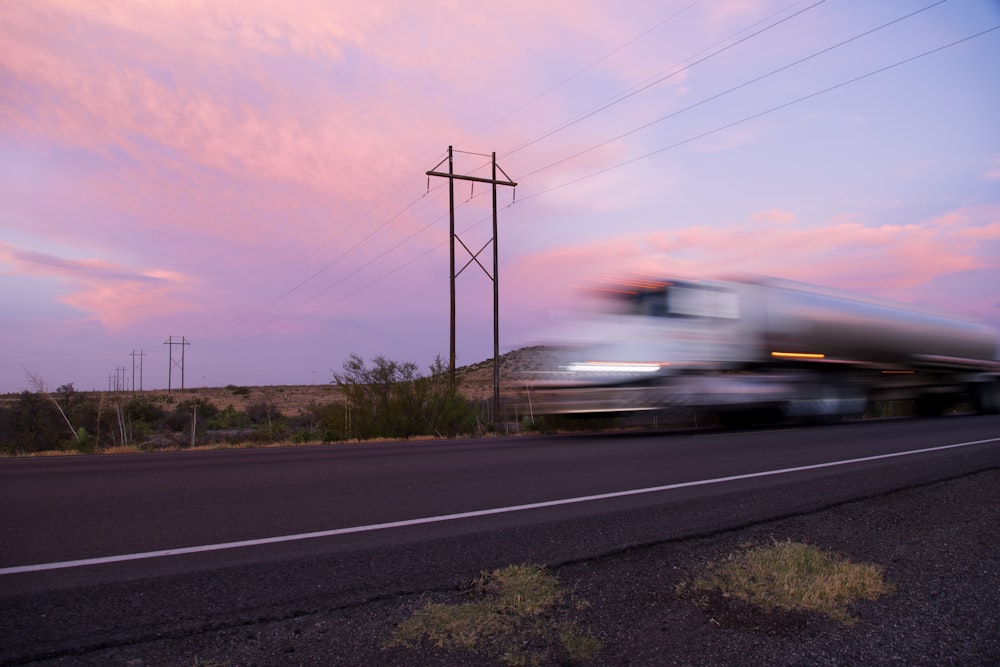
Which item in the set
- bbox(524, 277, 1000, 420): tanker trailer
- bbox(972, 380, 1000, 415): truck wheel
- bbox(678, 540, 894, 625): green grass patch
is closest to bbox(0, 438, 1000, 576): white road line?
bbox(678, 540, 894, 625): green grass patch

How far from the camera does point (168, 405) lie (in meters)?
49.3

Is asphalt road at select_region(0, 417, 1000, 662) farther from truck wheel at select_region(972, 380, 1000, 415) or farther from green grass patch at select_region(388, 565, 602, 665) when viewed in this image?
truck wheel at select_region(972, 380, 1000, 415)

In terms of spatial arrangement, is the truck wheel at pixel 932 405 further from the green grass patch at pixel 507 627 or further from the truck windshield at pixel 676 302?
the green grass patch at pixel 507 627

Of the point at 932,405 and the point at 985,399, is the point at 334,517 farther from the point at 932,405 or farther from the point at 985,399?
the point at 985,399

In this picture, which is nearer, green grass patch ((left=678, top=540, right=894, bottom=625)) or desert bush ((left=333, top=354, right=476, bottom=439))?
green grass patch ((left=678, top=540, right=894, bottom=625))

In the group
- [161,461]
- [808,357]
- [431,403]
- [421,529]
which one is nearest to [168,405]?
[431,403]

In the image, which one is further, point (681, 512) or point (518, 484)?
point (518, 484)

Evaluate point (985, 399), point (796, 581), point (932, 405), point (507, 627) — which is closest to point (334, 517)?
point (507, 627)

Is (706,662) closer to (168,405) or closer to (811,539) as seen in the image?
(811,539)

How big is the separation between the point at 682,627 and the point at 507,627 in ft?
2.93

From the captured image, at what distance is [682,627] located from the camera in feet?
11.4

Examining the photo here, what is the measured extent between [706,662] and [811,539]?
99.0 inches

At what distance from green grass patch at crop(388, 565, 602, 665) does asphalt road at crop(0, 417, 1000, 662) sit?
52cm

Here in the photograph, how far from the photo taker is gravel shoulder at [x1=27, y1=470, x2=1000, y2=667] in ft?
10.2
